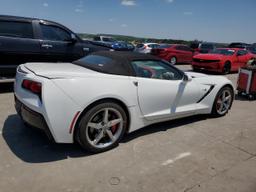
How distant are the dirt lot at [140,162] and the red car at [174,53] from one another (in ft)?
36.1

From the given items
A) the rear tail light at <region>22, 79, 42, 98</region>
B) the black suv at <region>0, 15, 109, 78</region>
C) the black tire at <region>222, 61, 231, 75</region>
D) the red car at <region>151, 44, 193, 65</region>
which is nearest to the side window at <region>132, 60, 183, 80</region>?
the rear tail light at <region>22, 79, 42, 98</region>

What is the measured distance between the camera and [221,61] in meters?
11.0

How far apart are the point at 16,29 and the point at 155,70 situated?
13.0 feet

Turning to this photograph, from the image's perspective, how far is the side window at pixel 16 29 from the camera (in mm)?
5676

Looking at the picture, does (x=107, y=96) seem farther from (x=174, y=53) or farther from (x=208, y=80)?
(x=174, y=53)

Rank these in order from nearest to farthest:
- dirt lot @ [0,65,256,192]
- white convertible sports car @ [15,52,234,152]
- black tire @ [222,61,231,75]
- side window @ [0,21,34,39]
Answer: dirt lot @ [0,65,256,192] < white convertible sports car @ [15,52,234,152] < side window @ [0,21,34,39] < black tire @ [222,61,231,75]

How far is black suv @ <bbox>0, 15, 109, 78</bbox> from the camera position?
5684 millimetres

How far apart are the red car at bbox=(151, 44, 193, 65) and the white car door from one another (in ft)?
35.4

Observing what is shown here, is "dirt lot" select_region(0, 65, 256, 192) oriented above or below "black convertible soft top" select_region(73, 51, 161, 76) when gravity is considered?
below

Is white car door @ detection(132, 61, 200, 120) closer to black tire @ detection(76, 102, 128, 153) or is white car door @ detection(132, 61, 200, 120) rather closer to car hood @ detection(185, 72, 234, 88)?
car hood @ detection(185, 72, 234, 88)

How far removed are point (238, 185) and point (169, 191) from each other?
0.81 m

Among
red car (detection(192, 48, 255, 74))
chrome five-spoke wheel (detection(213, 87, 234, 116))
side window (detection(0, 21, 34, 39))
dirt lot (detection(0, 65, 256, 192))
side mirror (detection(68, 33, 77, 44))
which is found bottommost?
dirt lot (detection(0, 65, 256, 192))

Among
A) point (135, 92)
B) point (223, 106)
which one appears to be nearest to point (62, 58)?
point (135, 92)

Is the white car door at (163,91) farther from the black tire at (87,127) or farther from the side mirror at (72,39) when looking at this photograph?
the side mirror at (72,39)
